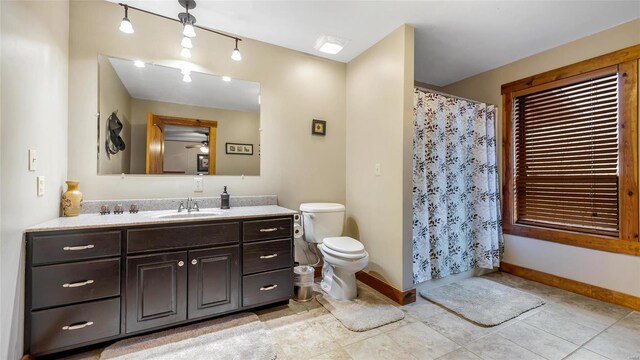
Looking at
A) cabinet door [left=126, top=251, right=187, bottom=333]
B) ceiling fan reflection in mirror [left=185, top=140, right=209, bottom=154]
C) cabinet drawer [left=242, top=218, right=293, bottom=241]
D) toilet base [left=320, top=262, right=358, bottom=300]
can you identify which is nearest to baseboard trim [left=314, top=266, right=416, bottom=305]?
toilet base [left=320, top=262, right=358, bottom=300]

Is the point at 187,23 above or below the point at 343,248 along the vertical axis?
above

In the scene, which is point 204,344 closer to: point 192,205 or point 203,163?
point 192,205

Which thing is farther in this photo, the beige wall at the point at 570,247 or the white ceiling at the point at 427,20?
the beige wall at the point at 570,247

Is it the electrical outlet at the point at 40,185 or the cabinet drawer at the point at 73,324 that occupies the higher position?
the electrical outlet at the point at 40,185

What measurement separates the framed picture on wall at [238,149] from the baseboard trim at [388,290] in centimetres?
170

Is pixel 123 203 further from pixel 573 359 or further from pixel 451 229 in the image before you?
pixel 573 359

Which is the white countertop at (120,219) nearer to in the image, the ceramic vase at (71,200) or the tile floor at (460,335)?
the ceramic vase at (71,200)

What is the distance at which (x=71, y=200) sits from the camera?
180cm

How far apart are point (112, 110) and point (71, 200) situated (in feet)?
2.43

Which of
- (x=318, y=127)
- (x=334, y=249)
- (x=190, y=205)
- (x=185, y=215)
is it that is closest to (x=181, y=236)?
(x=185, y=215)

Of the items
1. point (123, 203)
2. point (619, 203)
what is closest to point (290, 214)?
point (123, 203)

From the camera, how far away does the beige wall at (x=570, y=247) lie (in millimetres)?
2207

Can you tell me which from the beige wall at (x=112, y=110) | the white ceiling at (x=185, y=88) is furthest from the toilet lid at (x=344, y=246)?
the beige wall at (x=112, y=110)

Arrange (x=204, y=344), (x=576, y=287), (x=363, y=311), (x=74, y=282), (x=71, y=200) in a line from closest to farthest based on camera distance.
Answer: (x=74, y=282) < (x=204, y=344) < (x=71, y=200) < (x=363, y=311) < (x=576, y=287)
